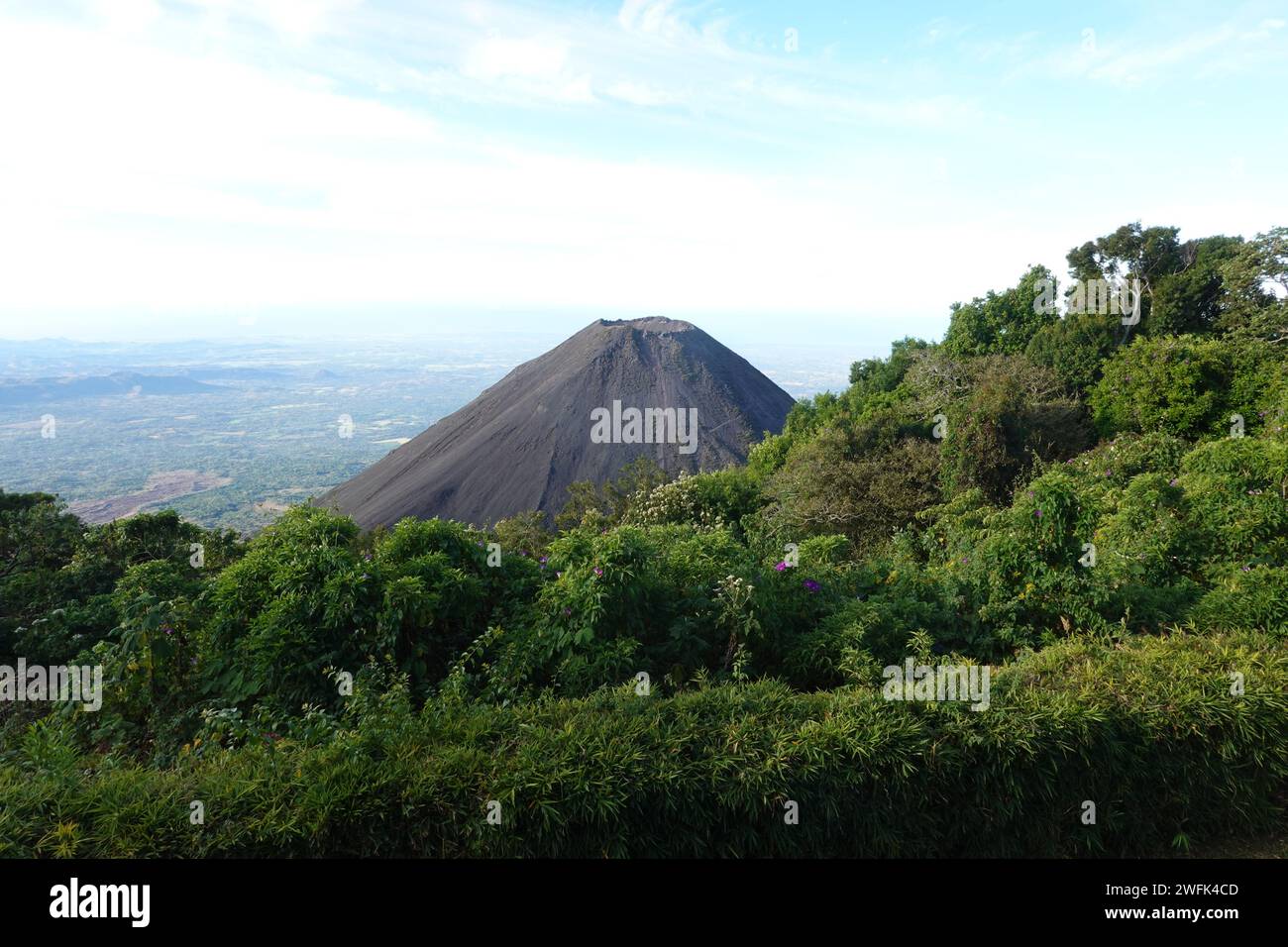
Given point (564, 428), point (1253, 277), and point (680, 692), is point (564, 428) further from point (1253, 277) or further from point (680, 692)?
point (680, 692)

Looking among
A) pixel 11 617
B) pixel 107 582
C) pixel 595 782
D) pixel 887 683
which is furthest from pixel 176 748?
pixel 107 582

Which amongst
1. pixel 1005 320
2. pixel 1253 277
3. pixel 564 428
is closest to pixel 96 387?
pixel 564 428

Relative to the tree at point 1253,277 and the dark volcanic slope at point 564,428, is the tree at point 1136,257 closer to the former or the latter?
the tree at point 1253,277

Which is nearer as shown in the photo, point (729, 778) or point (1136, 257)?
point (729, 778)

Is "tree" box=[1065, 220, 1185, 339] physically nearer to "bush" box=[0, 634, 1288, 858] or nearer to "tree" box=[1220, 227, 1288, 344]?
"tree" box=[1220, 227, 1288, 344]

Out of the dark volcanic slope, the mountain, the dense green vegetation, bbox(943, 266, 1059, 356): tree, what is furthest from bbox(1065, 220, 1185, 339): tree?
the mountain

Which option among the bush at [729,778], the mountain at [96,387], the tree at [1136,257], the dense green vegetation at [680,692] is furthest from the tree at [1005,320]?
the mountain at [96,387]

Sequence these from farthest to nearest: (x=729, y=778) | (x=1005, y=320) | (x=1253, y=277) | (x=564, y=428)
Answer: (x=564, y=428), (x=1005, y=320), (x=1253, y=277), (x=729, y=778)
